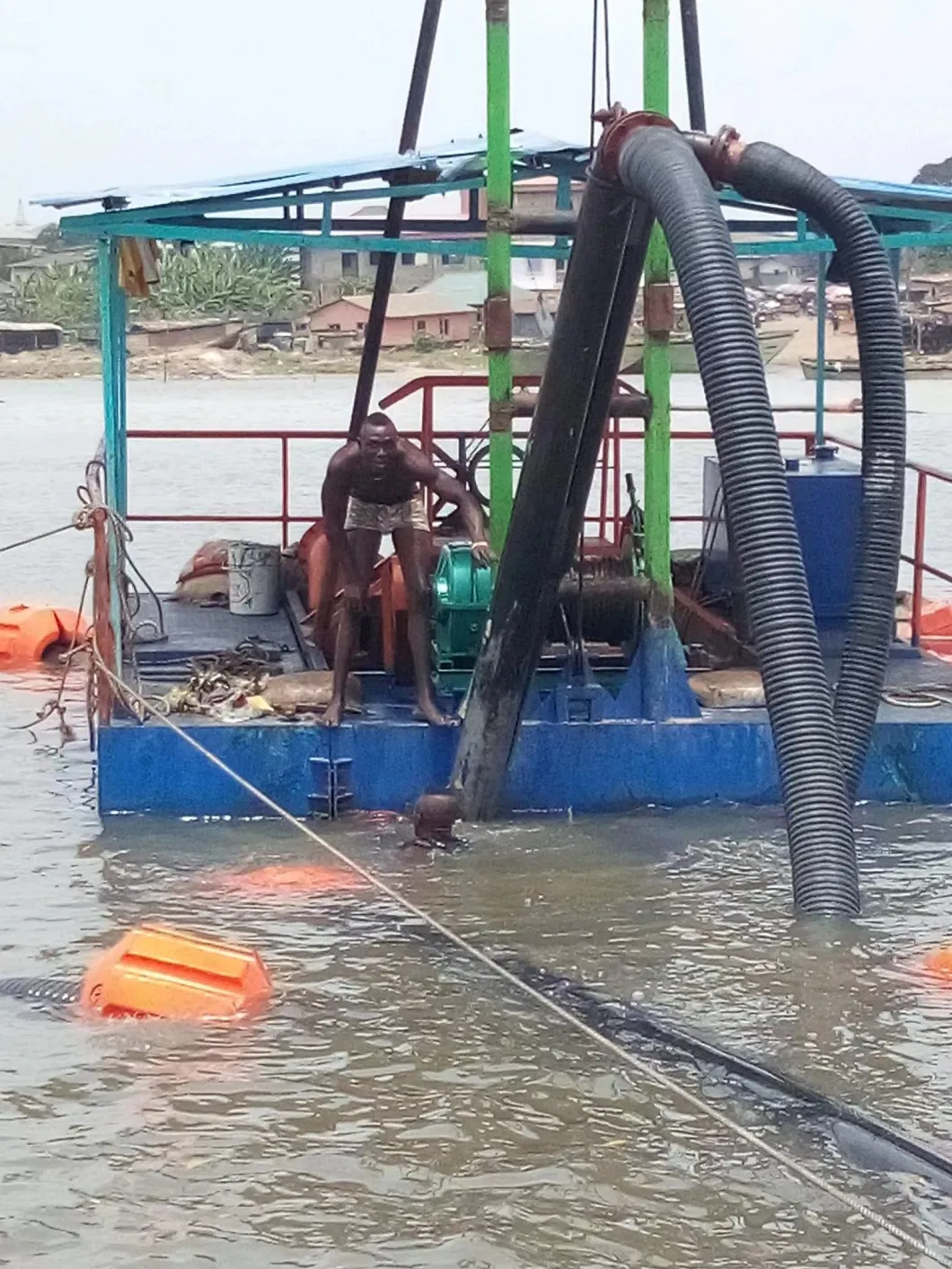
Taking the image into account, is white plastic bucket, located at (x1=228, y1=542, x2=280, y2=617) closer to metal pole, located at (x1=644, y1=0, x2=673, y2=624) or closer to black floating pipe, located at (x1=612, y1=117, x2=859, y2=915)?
metal pole, located at (x1=644, y1=0, x2=673, y2=624)

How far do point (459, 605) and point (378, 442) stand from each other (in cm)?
95

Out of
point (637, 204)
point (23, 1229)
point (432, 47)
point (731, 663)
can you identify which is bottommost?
point (23, 1229)

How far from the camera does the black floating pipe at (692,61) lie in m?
11.5

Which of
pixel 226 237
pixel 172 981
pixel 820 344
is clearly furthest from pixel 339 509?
pixel 820 344

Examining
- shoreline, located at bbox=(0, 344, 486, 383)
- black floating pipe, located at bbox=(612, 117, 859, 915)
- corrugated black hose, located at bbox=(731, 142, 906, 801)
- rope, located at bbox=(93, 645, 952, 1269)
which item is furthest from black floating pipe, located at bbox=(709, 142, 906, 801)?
shoreline, located at bbox=(0, 344, 486, 383)

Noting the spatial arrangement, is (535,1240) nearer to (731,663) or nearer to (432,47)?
(731,663)

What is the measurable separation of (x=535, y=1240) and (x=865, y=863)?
387 cm

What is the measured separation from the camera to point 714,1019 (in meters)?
7.01

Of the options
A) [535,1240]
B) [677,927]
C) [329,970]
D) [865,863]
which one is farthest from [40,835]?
[535,1240]

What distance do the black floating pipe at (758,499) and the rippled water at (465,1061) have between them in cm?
76

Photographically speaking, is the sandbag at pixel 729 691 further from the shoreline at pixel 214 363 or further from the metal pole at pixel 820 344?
the shoreline at pixel 214 363

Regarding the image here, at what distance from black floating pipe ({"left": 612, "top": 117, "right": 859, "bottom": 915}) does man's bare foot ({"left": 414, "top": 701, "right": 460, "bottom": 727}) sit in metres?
2.34

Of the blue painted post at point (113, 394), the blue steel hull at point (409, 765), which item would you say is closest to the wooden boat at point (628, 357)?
the blue steel hull at point (409, 765)

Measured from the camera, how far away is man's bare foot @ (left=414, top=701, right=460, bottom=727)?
948 cm
